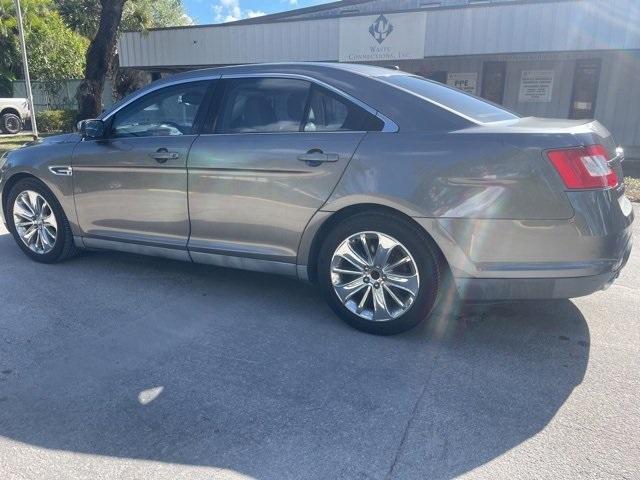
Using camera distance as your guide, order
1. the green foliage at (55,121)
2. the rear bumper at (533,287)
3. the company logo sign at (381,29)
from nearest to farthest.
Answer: the rear bumper at (533,287), the company logo sign at (381,29), the green foliage at (55,121)

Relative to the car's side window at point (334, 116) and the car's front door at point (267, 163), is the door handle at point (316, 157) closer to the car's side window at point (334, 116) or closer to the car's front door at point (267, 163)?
the car's front door at point (267, 163)

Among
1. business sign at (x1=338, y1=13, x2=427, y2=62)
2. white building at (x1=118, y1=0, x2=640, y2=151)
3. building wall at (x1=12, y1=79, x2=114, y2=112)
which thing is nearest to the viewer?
white building at (x1=118, y1=0, x2=640, y2=151)

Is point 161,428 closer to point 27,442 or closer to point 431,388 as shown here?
point 27,442

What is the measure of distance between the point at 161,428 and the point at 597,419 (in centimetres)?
207

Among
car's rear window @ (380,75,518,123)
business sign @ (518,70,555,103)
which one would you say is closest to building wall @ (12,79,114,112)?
business sign @ (518,70,555,103)

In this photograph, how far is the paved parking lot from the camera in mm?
2290

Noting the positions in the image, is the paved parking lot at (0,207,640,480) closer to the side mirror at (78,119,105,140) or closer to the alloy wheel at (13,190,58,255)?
the alloy wheel at (13,190,58,255)

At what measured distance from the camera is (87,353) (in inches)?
126

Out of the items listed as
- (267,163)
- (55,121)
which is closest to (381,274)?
(267,163)

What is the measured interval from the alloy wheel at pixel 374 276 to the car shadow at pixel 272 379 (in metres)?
0.21

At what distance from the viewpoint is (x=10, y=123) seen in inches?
730

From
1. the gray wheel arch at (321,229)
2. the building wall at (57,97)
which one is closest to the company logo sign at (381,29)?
the gray wheel arch at (321,229)

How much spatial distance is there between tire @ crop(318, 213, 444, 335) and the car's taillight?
31.6 inches

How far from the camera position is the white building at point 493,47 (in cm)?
1170
